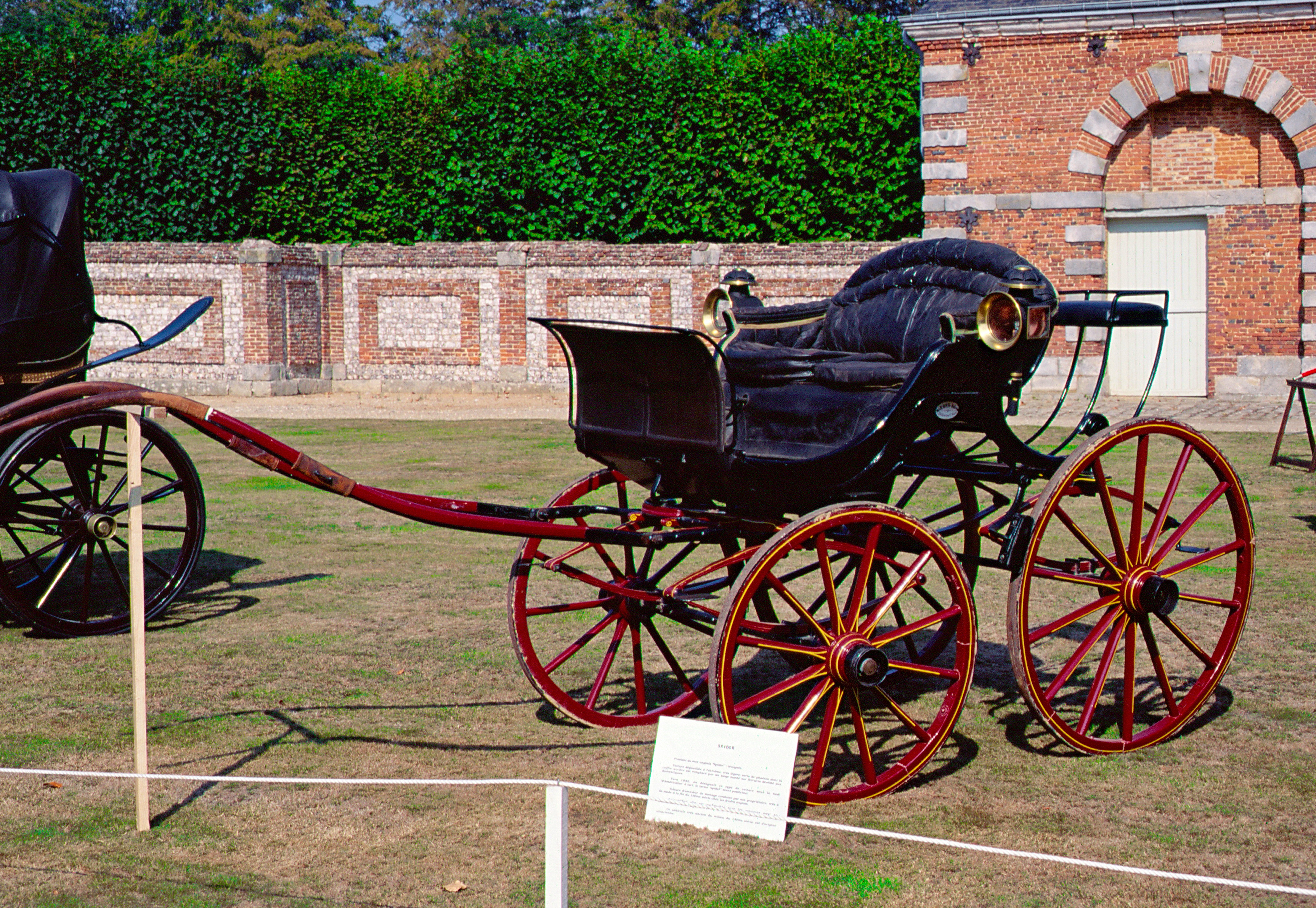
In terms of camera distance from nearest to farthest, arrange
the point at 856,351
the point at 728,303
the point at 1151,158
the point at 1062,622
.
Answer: the point at 1062,622 → the point at 856,351 → the point at 728,303 → the point at 1151,158

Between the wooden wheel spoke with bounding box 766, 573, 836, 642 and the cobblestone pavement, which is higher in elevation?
the cobblestone pavement

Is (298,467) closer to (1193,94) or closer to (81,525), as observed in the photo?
(81,525)

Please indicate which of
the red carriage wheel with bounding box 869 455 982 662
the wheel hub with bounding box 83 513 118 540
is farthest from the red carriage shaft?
the wheel hub with bounding box 83 513 118 540

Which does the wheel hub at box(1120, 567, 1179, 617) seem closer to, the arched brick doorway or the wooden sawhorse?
the wooden sawhorse

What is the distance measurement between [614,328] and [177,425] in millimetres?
14793

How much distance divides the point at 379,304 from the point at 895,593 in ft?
62.9

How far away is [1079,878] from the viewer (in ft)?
12.8

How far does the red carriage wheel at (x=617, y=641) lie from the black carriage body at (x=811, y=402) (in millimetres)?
336

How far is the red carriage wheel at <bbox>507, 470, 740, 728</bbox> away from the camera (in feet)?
16.9

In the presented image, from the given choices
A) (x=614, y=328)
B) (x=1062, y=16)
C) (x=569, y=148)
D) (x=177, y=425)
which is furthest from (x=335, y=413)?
(x=614, y=328)

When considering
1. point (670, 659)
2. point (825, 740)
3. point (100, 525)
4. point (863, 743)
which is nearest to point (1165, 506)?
point (863, 743)

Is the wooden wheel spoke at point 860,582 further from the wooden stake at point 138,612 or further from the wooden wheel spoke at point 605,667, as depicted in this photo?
the wooden stake at point 138,612

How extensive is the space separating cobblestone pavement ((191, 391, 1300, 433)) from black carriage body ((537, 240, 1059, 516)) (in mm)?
11052

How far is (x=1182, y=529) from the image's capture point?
5.22m
